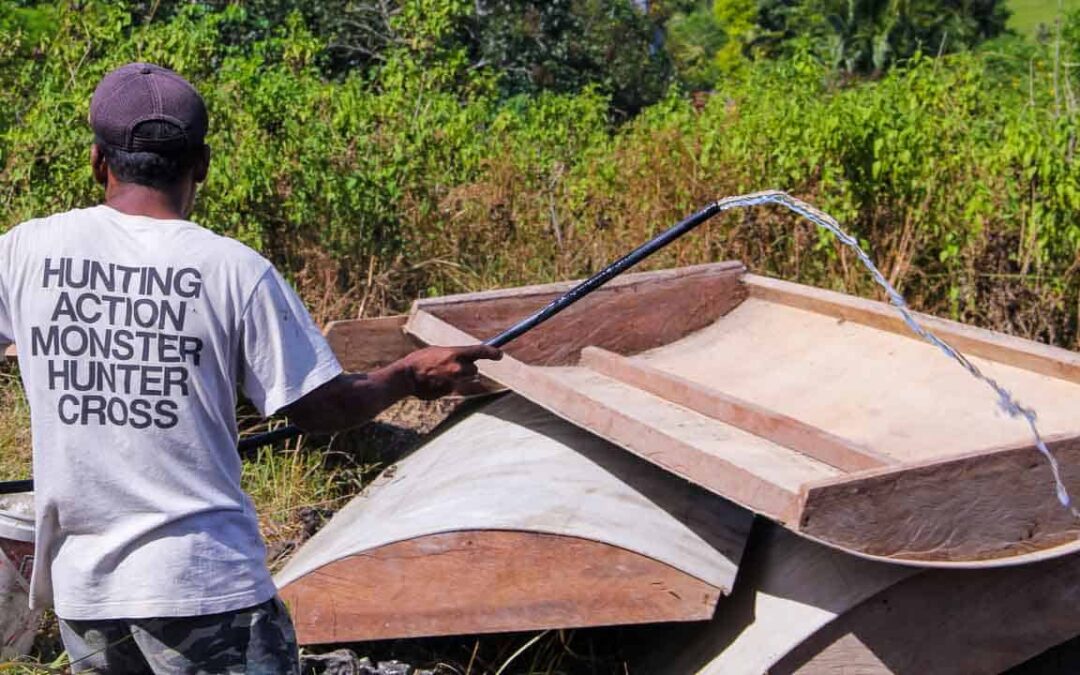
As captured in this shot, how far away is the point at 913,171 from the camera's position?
5.73 m

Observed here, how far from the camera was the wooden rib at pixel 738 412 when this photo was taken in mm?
3797

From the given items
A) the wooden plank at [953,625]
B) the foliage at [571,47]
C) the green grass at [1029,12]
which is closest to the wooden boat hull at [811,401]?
the wooden plank at [953,625]

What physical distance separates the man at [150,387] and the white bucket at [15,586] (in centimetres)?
134

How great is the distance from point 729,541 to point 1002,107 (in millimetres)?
3809

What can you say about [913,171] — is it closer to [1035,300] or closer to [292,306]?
[1035,300]

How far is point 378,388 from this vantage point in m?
2.39

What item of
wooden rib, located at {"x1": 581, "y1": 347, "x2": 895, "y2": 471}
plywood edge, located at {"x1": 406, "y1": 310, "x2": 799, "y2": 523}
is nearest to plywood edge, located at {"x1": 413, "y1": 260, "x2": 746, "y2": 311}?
wooden rib, located at {"x1": 581, "y1": 347, "x2": 895, "y2": 471}

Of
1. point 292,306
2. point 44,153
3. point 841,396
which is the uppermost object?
point 292,306

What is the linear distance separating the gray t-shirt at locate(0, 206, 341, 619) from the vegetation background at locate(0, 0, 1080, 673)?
2.40 m

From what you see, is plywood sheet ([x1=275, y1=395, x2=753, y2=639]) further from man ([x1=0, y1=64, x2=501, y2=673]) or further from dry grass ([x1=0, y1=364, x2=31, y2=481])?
dry grass ([x1=0, y1=364, x2=31, y2=481])

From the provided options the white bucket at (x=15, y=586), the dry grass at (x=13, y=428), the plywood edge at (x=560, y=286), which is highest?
the plywood edge at (x=560, y=286)

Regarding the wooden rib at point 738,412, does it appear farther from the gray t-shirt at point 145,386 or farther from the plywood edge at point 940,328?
the gray t-shirt at point 145,386

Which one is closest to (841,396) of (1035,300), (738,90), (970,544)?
(1035,300)

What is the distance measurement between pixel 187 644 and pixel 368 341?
109 inches
